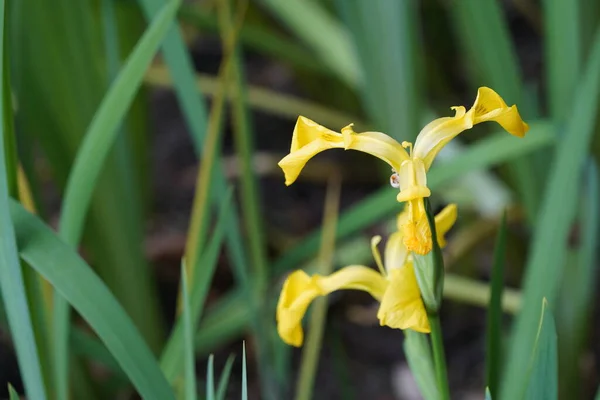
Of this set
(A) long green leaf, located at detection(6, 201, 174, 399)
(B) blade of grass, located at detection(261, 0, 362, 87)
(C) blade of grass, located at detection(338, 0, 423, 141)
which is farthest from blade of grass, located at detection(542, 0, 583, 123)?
(A) long green leaf, located at detection(6, 201, 174, 399)

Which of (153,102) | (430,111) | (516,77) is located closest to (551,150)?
(516,77)

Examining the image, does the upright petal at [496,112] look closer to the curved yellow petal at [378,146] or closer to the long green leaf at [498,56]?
the curved yellow petal at [378,146]

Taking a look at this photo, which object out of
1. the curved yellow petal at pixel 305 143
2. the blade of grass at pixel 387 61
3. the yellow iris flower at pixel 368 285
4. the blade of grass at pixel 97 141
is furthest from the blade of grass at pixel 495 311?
the blade of grass at pixel 387 61

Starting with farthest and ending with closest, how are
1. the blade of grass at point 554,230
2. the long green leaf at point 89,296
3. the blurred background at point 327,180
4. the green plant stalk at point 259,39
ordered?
the green plant stalk at point 259,39
the blurred background at point 327,180
the blade of grass at point 554,230
the long green leaf at point 89,296

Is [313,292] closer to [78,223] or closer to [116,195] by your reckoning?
[78,223]

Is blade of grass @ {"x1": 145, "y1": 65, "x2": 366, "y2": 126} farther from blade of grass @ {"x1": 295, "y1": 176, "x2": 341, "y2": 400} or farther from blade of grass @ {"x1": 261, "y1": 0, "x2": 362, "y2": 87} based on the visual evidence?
blade of grass @ {"x1": 295, "y1": 176, "x2": 341, "y2": 400}

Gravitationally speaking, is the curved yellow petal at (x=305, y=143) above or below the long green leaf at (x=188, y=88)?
below

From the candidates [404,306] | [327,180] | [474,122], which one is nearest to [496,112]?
[474,122]
